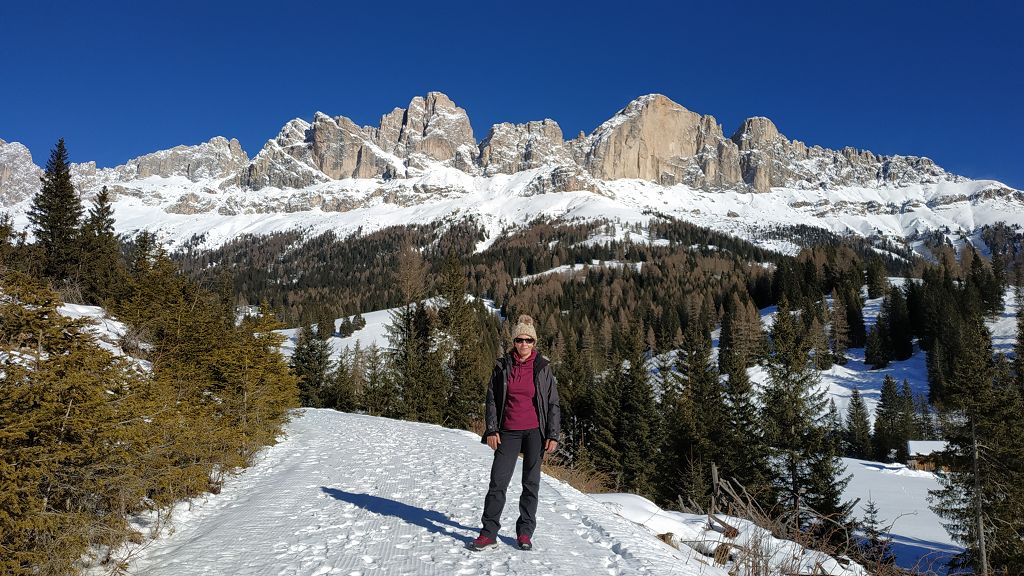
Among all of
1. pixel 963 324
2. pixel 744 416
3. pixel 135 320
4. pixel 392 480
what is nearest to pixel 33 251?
pixel 135 320

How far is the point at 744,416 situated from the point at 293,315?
119 metres

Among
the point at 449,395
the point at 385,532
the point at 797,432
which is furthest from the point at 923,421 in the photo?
the point at 385,532

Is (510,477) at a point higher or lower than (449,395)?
higher

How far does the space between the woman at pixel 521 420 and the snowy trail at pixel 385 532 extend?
0.54 metres

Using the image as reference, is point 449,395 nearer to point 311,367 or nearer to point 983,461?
point 311,367

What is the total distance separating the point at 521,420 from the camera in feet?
17.3

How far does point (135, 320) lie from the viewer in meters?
13.8

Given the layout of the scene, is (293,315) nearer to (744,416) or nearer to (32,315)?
(744,416)

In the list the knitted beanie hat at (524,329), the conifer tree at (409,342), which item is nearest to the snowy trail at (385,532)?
the knitted beanie hat at (524,329)

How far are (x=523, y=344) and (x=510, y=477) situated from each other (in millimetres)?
1391

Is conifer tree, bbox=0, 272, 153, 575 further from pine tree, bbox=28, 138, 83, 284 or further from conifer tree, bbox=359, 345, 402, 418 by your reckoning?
pine tree, bbox=28, 138, 83, 284

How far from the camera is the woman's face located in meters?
5.30

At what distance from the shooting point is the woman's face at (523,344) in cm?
530

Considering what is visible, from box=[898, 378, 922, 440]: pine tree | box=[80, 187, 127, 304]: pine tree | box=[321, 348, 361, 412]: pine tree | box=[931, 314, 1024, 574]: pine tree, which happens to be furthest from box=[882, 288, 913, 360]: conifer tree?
box=[80, 187, 127, 304]: pine tree
